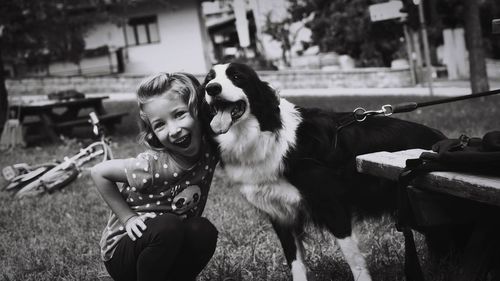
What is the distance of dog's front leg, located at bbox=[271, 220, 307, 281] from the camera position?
2.59 meters

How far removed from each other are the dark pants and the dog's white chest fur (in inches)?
11.2

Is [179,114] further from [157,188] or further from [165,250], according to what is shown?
[165,250]

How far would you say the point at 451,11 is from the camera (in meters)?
16.5

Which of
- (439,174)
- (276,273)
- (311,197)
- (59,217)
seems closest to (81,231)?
(59,217)

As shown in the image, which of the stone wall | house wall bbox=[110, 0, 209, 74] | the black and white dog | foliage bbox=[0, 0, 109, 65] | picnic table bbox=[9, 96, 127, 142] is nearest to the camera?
the black and white dog

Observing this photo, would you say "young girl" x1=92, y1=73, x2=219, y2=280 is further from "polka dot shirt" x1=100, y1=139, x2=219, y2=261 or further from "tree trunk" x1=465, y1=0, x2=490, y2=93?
"tree trunk" x1=465, y1=0, x2=490, y2=93

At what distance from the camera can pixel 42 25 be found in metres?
9.41

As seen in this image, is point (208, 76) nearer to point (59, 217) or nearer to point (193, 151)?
point (193, 151)

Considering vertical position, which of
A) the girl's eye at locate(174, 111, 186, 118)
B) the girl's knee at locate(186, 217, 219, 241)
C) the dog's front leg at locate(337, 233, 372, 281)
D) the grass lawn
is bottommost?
the grass lawn

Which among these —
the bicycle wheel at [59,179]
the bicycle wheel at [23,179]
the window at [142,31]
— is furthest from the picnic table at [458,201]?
the window at [142,31]

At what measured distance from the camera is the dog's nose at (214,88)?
2.22m

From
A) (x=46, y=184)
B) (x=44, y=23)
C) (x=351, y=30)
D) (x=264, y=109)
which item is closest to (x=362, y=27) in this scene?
(x=351, y=30)

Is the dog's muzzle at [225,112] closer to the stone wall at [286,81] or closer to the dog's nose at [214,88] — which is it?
the dog's nose at [214,88]

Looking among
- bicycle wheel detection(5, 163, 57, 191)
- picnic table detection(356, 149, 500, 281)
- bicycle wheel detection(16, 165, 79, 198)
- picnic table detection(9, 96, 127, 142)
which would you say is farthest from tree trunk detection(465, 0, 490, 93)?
picnic table detection(356, 149, 500, 281)
